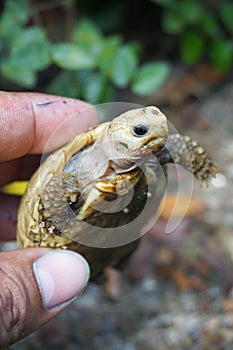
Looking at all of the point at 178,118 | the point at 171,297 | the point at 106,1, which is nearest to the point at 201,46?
the point at 178,118

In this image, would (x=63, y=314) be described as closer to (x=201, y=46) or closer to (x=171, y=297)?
(x=171, y=297)

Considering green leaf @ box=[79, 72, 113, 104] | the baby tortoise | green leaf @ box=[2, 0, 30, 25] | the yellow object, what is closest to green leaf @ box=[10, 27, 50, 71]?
green leaf @ box=[2, 0, 30, 25]

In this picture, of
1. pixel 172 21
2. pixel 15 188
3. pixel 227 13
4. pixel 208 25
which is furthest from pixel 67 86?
pixel 227 13

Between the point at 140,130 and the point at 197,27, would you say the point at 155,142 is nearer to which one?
the point at 140,130

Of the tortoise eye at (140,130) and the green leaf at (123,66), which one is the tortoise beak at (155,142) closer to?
the tortoise eye at (140,130)

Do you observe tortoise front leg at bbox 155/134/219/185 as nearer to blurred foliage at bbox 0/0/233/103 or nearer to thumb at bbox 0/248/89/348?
thumb at bbox 0/248/89/348

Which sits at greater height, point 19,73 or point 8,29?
point 8,29

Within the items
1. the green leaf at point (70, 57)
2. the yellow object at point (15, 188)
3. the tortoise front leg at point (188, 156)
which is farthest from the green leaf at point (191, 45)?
the tortoise front leg at point (188, 156)
